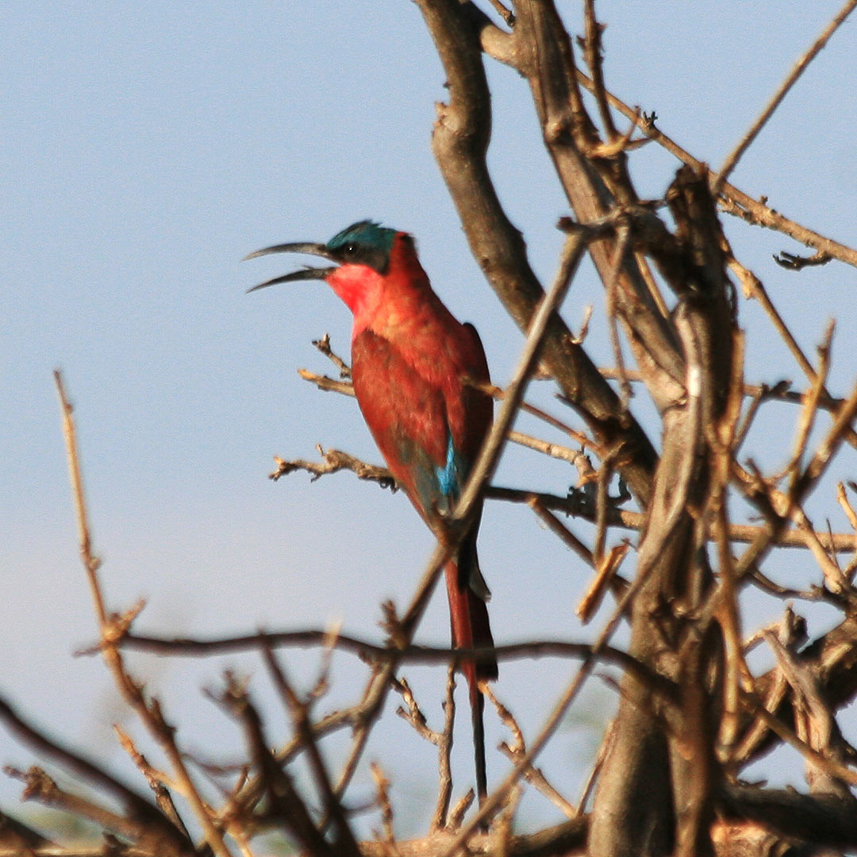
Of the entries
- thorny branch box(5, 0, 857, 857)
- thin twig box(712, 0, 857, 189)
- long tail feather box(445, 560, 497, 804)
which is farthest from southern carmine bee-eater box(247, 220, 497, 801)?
thin twig box(712, 0, 857, 189)

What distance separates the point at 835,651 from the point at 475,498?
1.58 m

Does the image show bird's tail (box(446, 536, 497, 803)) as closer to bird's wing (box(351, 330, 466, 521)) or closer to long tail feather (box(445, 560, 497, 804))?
long tail feather (box(445, 560, 497, 804))

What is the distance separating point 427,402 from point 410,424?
0.10 metres

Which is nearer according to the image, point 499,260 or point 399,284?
point 499,260

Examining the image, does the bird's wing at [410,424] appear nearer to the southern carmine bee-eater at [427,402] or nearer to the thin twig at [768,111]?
the southern carmine bee-eater at [427,402]

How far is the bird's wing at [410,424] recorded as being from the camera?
492 centimetres

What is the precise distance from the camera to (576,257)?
1.78m

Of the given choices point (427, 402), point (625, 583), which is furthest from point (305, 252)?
point (625, 583)

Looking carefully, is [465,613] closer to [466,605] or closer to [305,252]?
[466,605]

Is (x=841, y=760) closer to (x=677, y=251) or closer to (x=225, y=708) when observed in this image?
(x=677, y=251)

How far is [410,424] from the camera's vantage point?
5.01 m

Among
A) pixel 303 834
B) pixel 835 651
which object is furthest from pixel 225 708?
pixel 835 651

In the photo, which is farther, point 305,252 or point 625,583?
point 305,252

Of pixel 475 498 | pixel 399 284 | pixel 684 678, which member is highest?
pixel 399 284
